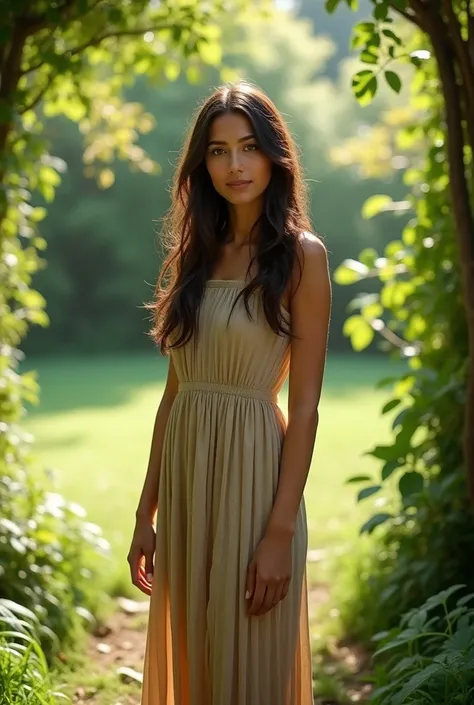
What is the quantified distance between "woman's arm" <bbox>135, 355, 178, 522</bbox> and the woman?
0.06 meters

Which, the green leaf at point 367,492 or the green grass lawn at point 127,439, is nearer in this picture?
the green leaf at point 367,492

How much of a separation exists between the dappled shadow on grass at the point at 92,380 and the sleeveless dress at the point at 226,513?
982 centimetres

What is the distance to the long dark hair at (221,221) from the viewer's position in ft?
7.02

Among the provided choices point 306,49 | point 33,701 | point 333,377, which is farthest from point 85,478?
point 306,49

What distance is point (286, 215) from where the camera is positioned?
2217 millimetres

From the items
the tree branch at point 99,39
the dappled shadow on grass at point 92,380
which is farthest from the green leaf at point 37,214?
the dappled shadow on grass at point 92,380

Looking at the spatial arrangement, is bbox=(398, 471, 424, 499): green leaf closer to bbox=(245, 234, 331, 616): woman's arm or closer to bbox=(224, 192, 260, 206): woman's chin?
bbox=(245, 234, 331, 616): woman's arm

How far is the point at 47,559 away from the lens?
3752 mm

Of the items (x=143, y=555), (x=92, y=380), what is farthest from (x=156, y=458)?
(x=92, y=380)

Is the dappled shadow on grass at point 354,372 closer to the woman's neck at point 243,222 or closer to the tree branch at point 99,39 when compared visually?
the tree branch at point 99,39

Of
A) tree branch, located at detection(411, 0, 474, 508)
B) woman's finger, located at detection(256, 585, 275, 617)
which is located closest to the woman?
woman's finger, located at detection(256, 585, 275, 617)

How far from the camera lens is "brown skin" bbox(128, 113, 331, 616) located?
82.4 inches

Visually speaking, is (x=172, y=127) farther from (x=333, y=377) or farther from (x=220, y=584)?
(x=220, y=584)

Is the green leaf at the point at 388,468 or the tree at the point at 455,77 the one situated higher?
the tree at the point at 455,77
